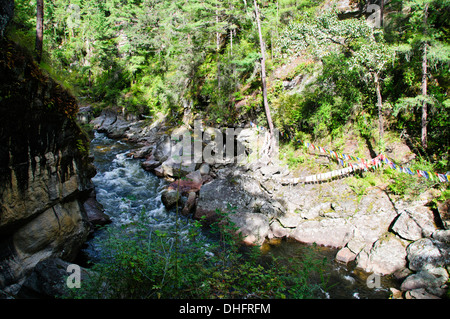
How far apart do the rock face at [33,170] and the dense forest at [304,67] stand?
3.82ft

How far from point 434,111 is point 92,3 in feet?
177

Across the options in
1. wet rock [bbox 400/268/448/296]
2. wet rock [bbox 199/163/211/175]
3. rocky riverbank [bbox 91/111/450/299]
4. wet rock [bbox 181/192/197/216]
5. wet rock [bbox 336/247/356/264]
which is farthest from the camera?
wet rock [bbox 199/163/211/175]

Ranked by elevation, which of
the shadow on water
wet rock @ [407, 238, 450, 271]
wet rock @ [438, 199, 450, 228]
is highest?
wet rock @ [438, 199, 450, 228]

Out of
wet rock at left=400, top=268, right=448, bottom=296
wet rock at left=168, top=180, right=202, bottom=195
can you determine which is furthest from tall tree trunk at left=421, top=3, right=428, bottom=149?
wet rock at left=168, top=180, right=202, bottom=195

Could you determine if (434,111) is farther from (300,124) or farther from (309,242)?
(309,242)

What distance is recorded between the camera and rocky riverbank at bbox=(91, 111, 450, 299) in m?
7.50

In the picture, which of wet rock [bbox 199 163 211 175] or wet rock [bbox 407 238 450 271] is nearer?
wet rock [bbox 407 238 450 271]

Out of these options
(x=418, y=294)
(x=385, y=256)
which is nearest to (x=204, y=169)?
(x=385, y=256)

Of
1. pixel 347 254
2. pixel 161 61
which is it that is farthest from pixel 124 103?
pixel 347 254

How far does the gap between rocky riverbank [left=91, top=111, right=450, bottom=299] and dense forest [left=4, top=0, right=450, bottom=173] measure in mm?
2833

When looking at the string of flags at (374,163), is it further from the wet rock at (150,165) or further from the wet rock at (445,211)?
the wet rock at (150,165)

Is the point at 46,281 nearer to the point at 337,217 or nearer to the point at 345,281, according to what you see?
the point at 345,281

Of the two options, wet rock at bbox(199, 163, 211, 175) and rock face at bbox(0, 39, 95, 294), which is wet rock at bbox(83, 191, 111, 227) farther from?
wet rock at bbox(199, 163, 211, 175)

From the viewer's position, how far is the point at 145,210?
830cm
